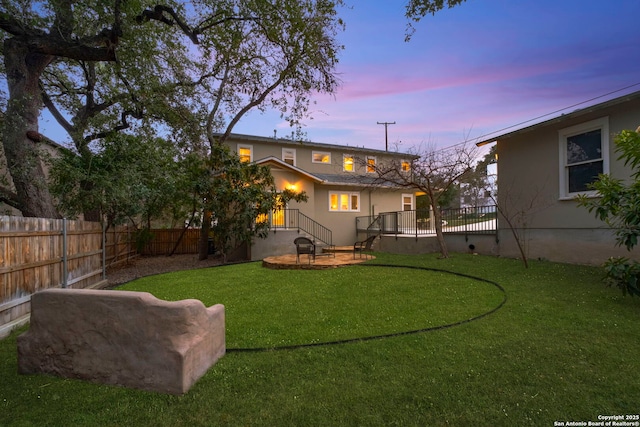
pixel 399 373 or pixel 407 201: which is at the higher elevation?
pixel 407 201

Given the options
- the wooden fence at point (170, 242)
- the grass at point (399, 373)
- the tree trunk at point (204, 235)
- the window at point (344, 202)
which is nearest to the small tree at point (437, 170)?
the grass at point (399, 373)

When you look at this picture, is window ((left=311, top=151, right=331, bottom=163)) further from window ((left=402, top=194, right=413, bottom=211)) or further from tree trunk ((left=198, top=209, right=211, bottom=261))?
tree trunk ((left=198, top=209, right=211, bottom=261))

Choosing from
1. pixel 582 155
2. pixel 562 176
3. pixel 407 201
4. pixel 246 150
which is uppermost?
pixel 246 150

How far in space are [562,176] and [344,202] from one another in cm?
1071

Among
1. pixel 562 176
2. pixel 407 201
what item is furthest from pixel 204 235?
pixel 562 176

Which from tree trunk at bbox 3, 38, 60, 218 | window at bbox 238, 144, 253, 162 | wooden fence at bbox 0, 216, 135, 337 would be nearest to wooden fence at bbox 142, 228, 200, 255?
window at bbox 238, 144, 253, 162

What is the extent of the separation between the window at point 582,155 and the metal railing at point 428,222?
254cm

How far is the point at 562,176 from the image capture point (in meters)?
8.70

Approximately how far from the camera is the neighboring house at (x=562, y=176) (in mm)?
7586

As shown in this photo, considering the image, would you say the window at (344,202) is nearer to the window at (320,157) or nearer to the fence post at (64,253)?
the window at (320,157)

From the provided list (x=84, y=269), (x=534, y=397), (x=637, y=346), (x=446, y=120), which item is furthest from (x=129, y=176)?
(x=446, y=120)

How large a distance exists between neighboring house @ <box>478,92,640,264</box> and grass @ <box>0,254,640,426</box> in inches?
117

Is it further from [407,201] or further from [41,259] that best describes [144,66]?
[407,201]

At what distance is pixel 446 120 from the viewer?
17.3 metres
